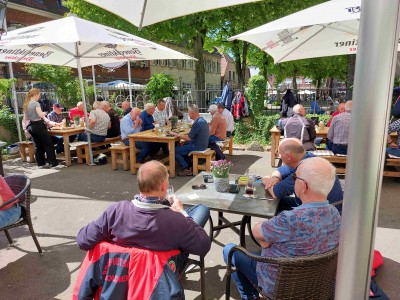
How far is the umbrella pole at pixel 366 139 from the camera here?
90cm

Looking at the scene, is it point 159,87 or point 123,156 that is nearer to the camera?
point 123,156

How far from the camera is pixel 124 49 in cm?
771

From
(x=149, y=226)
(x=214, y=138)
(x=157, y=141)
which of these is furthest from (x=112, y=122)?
(x=149, y=226)

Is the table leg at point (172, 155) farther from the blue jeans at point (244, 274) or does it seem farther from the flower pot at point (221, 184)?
the blue jeans at point (244, 274)

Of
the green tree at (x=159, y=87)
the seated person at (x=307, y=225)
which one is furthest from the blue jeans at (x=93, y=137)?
the seated person at (x=307, y=225)

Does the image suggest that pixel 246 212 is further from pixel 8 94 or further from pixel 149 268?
pixel 8 94

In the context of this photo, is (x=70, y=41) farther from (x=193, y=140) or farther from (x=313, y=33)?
(x=313, y=33)

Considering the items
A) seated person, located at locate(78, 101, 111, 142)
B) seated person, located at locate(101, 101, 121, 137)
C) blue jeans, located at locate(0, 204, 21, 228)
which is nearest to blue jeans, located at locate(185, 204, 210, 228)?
blue jeans, located at locate(0, 204, 21, 228)

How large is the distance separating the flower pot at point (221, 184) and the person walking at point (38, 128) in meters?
5.69

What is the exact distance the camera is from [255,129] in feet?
34.9

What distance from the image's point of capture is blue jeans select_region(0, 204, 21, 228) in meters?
3.25

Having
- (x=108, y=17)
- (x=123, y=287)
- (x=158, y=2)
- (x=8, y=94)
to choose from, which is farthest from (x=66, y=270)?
(x=108, y=17)

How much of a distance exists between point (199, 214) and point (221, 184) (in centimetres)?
61

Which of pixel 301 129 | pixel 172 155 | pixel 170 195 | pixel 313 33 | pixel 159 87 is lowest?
pixel 172 155
